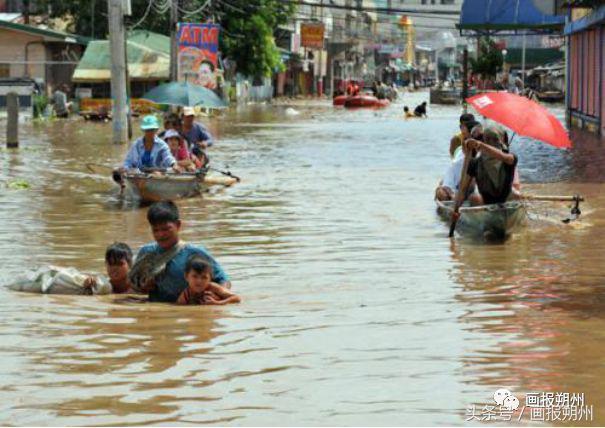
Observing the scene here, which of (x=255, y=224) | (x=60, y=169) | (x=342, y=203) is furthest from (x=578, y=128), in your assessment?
(x=255, y=224)

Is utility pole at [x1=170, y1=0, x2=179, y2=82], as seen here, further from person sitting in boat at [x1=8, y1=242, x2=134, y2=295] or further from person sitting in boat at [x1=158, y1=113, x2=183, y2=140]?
person sitting in boat at [x1=8, y1=242, x2=134, y2=295]

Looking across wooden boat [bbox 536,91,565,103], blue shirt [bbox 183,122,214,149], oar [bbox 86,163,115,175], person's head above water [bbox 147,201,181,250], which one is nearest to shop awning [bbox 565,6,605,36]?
oar [bbox 86,163,115,175]

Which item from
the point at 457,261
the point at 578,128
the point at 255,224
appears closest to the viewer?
the point at 457,261

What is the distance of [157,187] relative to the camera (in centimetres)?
1861

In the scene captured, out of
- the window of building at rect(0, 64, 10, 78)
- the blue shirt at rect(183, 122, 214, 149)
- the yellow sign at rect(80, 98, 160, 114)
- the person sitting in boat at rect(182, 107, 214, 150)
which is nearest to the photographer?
the person sitting in boat at rect(182, 107, 214, 150)

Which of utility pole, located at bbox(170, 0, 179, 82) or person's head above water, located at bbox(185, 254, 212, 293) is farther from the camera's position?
utility pole, located at bbox(170, 0, 179, 82)

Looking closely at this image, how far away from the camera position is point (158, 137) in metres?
19.3

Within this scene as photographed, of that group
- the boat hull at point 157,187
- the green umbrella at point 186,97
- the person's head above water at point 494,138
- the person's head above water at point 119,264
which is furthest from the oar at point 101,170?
the person's head above water at point 119,264

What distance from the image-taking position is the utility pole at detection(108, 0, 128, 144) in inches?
1288

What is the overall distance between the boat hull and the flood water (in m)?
0.36

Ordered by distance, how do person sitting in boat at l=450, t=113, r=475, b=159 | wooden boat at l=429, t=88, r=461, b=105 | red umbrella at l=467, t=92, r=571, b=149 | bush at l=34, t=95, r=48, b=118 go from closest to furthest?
red umbrella at l=467, t=92, r=571, b=149
person sitting in boat at l=450, t=113, r=475, b=159
bush at l=34, t=95, r=48, b=118
wooden boat at l=429, t=88, r=461, b=105

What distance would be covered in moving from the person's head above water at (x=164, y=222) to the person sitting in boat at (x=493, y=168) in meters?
4.83

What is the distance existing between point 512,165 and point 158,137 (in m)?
6.88

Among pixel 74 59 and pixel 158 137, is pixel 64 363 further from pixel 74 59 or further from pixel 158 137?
pixel 74 59
